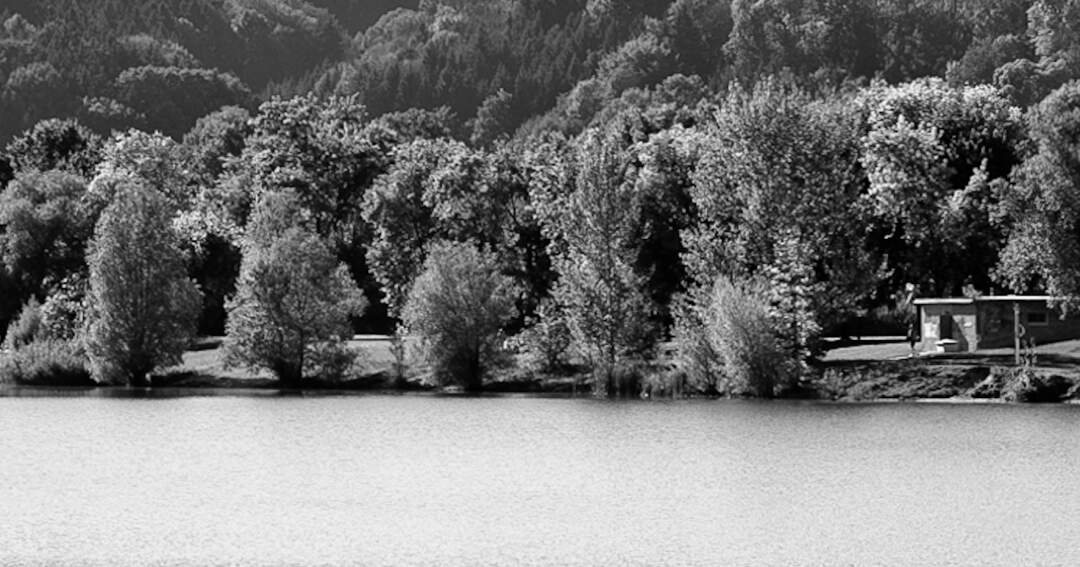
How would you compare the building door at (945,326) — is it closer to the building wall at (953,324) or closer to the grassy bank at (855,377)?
the building wall at (953,324)

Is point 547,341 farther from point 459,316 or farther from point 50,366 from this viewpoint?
point 50,366

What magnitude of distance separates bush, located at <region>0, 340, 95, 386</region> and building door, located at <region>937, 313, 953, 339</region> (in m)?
40.6

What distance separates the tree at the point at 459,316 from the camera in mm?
99125

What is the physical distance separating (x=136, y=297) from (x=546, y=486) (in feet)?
164

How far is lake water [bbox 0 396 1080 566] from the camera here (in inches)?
1860

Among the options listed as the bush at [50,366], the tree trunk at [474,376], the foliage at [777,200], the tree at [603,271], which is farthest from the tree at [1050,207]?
the bush at [50,366]

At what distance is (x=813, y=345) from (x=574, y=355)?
41.5 feet

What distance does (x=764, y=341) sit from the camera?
89875 mm

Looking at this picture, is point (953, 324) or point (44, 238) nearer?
point (953, 324)

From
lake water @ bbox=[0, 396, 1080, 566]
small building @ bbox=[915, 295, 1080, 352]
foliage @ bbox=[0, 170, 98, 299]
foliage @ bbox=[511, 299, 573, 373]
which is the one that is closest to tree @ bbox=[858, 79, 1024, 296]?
small building @ bbox=[915, 295, 1080, 352]

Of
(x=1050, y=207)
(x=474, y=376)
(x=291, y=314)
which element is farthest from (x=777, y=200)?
(x=291, y=314)

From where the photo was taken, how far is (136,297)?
343 feet

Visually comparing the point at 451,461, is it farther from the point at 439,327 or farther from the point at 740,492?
the point at 439,327

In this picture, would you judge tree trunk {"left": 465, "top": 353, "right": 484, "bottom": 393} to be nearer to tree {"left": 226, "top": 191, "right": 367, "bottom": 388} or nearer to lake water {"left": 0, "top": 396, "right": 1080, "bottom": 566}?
tree {"left": 226, "top": 191, "right": 367, "bottom": 388}
